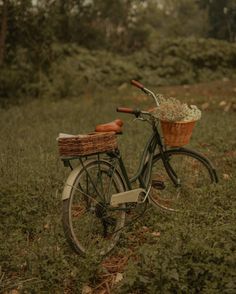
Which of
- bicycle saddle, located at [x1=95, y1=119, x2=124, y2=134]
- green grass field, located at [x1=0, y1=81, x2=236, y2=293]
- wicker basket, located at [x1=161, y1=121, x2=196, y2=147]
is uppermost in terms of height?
bicycle saddle, located at [x1=95, y1=119, x2=124, y2=134]

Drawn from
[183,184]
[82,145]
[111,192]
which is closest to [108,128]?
[82,145]

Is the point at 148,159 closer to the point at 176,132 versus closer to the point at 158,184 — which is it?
the point at 158,184

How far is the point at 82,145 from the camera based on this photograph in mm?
3641

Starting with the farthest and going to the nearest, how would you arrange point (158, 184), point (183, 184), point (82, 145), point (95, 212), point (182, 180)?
1. point (182, 180)
2. point (183, 184)
3. point (158, 184)
4. point (95, 212)
5. point (82, 145)

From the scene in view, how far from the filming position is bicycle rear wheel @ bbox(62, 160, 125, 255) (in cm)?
377

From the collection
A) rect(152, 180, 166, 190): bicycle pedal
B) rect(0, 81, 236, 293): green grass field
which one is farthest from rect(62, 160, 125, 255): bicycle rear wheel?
rect(152, 180, 166, 190): bicycle pedal

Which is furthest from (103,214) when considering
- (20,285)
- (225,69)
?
(225,69)

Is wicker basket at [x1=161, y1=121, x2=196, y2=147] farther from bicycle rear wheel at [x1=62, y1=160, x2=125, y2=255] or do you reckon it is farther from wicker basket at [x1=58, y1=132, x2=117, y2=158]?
wicker basket at [x1=58, y1=132, x2=117, y2=158]

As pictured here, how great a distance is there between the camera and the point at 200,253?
11.3 ft

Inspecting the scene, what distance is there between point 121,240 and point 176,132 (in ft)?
3.96

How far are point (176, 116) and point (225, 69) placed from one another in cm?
1382

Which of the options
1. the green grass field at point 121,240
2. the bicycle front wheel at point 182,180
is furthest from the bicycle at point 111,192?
the green grass field at point 121,240

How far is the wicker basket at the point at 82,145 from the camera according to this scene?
11.9 feet

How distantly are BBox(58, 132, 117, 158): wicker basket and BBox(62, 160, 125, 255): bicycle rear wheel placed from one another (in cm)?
20
